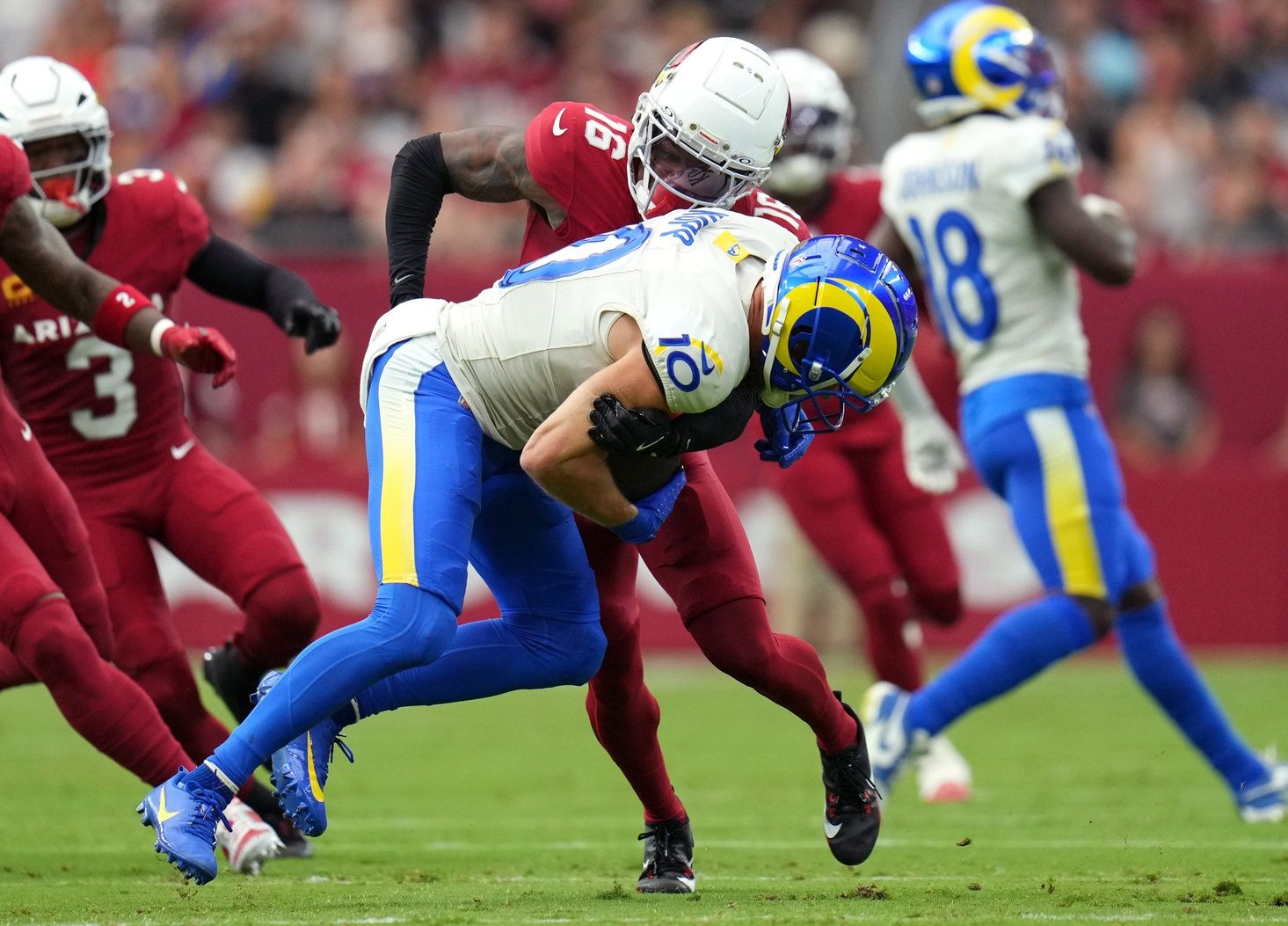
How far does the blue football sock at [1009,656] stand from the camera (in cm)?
606

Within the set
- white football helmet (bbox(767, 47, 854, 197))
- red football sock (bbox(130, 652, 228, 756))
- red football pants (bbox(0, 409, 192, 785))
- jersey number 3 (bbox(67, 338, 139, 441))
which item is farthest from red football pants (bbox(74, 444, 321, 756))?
white football helmet (bbox(767, 47, 854, 197))

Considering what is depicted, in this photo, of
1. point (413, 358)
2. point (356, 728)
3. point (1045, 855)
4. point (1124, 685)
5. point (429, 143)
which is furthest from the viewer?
point (1124, 685)

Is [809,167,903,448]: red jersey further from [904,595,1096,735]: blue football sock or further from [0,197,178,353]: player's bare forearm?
[0,197,178,353]: player's bare forearm

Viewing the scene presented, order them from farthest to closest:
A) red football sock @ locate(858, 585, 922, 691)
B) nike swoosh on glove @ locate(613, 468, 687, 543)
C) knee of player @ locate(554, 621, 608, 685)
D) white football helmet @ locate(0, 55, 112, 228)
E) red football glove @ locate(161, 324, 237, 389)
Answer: red football sock @ locate(858, 585, 922, 691)
white football helmet @ locate(0, 55, 112, 228)
red football glove @ locate(161, 324, 237, 389)
knee of player @ locate(554, 621, 608, 685)
nike swoosh on glove @ locate(613, 468, 687, 543)

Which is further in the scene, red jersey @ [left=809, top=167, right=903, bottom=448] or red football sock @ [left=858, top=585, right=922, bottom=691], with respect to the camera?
red jersey @ [left=809, top=167, right=903, bottom=448]

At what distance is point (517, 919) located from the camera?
4168 mm

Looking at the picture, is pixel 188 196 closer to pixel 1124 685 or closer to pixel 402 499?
pixel 402 499

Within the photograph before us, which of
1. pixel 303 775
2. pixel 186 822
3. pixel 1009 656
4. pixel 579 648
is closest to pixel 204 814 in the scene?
pixel 186 822

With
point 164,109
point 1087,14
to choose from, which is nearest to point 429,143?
point 164,109

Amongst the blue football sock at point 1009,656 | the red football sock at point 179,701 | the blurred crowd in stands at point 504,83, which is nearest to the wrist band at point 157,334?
the red football sock at point 179,701

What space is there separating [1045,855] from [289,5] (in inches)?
379

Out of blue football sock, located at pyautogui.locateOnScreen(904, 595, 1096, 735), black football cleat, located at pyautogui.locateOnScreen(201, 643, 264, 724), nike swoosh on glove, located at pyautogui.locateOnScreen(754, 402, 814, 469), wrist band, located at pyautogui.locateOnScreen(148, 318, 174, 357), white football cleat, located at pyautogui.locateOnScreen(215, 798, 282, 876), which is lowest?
blue football sock, located at pyautogui.locateOnScreen(904, 595, 1096, 735)

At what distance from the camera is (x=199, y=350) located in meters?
4.98

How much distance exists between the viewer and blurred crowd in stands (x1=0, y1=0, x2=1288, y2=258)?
490 inches
